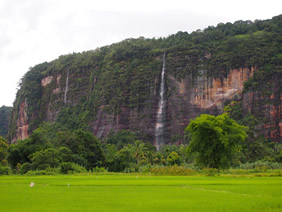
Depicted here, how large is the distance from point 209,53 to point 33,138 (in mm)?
48635

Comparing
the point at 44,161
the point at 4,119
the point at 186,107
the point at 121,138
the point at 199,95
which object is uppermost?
the point at 199,95

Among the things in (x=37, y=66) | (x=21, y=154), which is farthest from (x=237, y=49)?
(x=37, y=66)

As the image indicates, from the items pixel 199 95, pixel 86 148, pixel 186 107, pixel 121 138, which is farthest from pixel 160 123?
pixel 86 148

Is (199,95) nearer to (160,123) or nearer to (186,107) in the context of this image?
(186,107)

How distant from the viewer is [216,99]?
8006 centimetres

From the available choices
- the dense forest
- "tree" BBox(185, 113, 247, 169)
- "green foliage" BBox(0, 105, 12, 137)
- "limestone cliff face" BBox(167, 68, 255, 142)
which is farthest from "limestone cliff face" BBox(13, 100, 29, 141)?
"tree" BBox(185, 113, 247, 169)

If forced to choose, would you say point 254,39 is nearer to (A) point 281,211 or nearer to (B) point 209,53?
(B) point 209,53

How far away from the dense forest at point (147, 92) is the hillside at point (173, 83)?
0.21 metres

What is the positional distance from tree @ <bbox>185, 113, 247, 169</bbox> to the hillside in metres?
39.7

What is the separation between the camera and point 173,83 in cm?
8544

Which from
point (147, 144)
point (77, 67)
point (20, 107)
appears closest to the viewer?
point (147, 144)

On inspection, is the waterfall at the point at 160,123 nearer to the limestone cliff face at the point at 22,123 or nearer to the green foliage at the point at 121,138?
the green foliage at the point at 121,138

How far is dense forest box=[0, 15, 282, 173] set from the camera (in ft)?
223

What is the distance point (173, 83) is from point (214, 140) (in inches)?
2052
